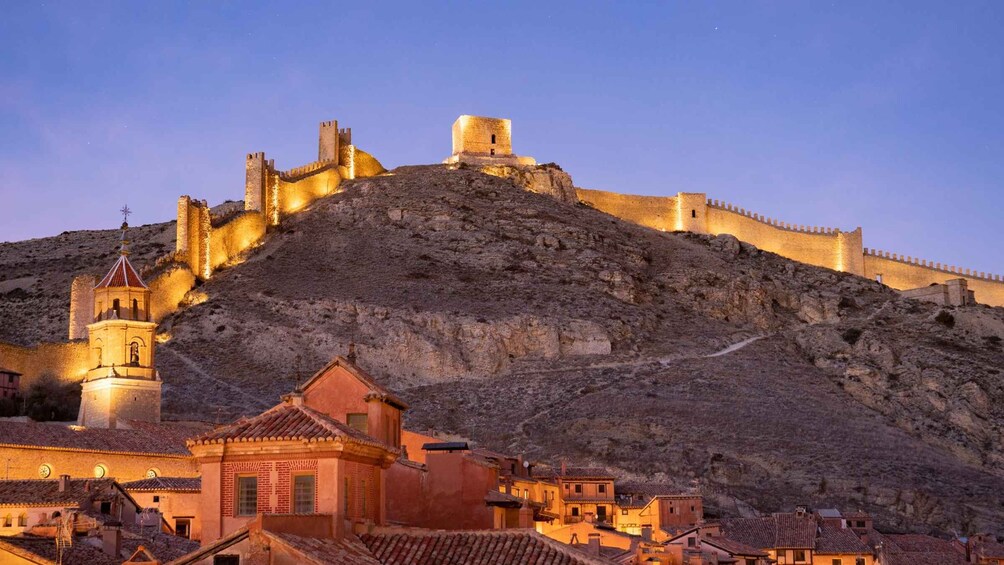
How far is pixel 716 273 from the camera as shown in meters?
108

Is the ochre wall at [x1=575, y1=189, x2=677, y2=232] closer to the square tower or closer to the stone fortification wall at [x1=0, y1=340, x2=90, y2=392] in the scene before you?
the square tower

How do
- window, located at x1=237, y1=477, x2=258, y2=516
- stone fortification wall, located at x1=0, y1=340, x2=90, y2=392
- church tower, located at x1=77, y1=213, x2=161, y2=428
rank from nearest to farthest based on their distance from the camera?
1. window, located at x1=237, y1=477, x2=258, y2=516
2. church tower, located at x1=77, y1=213, x2=161, y2=428
3. stone fortification wall, located at x1=0, y1=340, x2=90, y2=392

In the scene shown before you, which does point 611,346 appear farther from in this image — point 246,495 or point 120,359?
point 246,495

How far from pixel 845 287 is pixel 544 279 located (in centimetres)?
2975

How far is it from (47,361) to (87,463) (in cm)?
2303

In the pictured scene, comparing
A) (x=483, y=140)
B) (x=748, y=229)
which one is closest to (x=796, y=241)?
(x=748, y=229)

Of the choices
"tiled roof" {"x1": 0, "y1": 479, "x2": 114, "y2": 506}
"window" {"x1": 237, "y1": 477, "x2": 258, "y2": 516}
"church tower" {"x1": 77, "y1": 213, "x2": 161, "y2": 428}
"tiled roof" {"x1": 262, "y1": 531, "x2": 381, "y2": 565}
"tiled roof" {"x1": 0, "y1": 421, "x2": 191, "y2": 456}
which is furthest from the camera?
"church tower" {"x1": 77, "y1": 213, "x2": 161, "y2": 428}

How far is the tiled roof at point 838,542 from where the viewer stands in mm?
48938

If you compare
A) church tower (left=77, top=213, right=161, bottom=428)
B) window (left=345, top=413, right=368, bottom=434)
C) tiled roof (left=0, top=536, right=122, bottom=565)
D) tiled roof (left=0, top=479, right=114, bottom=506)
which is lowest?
tiled roof (left=0, top=536, right=122, bottom=565)

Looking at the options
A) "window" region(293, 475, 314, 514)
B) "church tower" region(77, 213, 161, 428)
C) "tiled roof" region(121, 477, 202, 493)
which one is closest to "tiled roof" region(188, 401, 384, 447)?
"window" region(293, 475, 314, 514)

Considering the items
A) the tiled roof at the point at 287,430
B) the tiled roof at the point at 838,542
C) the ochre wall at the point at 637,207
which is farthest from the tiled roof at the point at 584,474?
the ochre wall at the point at 637,207

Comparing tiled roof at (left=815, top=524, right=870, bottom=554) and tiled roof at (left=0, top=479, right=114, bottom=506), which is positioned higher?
tiled roof at (left=0, top=479, right=114, bottom=506)

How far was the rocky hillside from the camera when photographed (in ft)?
234

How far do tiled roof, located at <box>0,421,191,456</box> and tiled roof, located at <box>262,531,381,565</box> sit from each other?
32.2 meters
